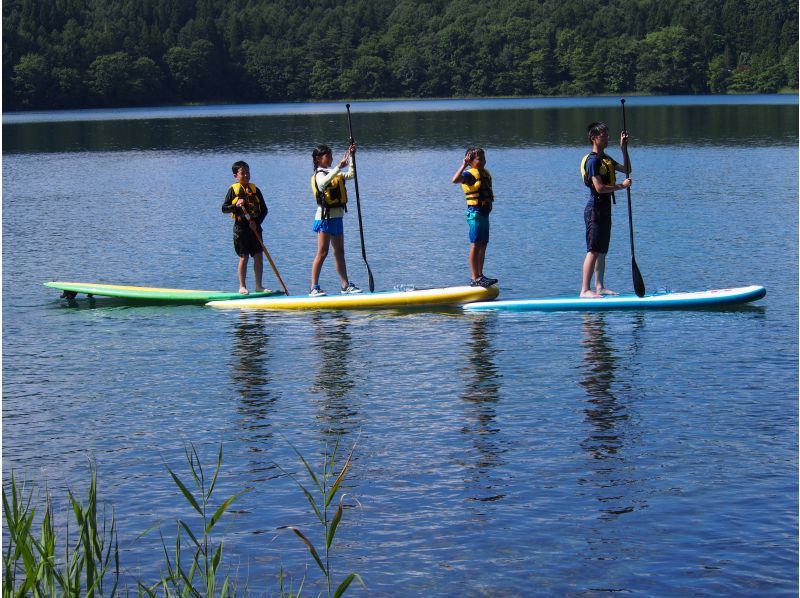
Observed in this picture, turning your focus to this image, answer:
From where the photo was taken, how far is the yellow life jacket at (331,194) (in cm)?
1628

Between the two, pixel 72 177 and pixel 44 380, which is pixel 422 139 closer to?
pixel 72 177

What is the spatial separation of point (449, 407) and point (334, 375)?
182 cm

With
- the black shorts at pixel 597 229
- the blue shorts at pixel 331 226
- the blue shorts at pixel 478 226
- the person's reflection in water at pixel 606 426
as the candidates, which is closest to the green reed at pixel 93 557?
the person's reflection in water at pixel 606 426

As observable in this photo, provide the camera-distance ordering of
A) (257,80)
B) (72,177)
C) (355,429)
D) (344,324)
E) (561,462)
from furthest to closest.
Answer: (257,80) < (72,177) < (344,324) < (355,429) < (561,462)

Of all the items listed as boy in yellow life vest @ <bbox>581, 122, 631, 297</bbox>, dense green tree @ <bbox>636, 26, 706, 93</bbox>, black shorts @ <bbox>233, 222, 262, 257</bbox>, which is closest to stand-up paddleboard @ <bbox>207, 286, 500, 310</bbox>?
black shorts @ <bbox>233, 222, 262, 257</bbox>

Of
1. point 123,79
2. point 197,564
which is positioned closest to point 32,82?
point 123,79

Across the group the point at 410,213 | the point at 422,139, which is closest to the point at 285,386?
the point at 410,213

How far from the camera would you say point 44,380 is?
1338 cm

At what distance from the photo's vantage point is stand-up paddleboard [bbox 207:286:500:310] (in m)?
16.5

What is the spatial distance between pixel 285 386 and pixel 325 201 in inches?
161

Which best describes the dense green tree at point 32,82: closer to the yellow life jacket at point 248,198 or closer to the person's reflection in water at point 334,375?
the yellow life jacket at point 248,198

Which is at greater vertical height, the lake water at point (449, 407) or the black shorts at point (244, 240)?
the black shorts at point (244, 240)

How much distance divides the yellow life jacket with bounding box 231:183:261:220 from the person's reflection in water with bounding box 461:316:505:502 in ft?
10.3

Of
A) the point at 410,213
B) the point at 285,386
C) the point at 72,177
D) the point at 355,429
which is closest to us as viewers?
the point at 355,429
